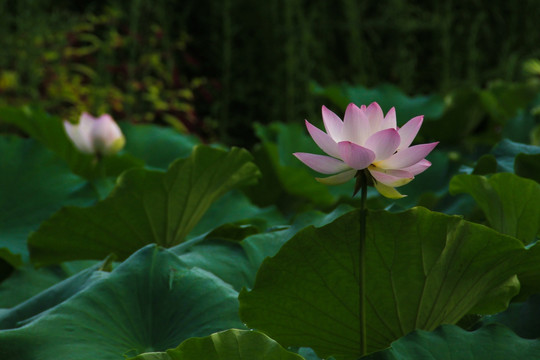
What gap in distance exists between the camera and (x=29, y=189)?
1.61 m

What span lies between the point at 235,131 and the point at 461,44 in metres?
1.51

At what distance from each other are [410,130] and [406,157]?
0.12ft

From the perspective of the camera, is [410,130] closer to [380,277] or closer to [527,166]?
[380,277]

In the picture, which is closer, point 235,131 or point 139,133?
point 139,133

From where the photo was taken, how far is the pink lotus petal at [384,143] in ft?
2.38

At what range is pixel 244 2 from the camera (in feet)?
15.1

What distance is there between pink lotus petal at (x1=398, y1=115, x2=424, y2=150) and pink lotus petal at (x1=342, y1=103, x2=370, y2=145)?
41 mm

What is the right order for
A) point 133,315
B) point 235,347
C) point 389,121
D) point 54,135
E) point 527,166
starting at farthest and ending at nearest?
point 54,135
point 527,166
point 133,315
point 389,121
point 235,347

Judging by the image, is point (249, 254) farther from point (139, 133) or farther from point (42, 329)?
point (139, 133)

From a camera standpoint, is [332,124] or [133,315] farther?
[133,315]

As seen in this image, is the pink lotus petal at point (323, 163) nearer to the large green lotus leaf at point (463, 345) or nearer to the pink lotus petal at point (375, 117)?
the pink lotus petal at point (375, 117)

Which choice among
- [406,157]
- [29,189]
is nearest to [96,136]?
[29,189]

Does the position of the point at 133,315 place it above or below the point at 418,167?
below

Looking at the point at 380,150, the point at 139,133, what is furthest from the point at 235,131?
the point at 380,150
